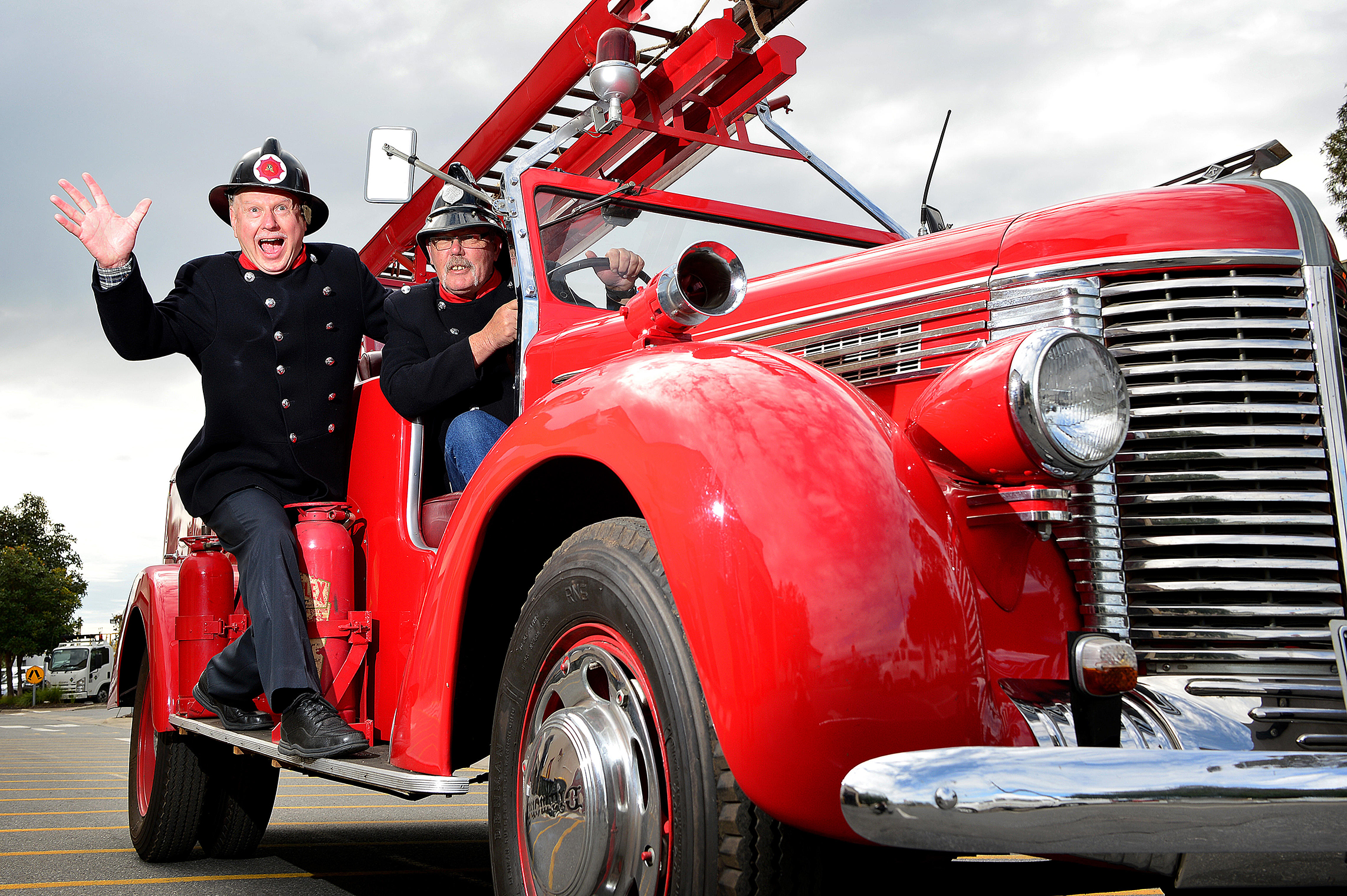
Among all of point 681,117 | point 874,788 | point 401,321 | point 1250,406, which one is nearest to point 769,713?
point 874,788

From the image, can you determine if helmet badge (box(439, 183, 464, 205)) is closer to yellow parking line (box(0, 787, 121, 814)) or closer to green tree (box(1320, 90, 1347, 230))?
yellow parking line (box(0, 787, 121, 814))

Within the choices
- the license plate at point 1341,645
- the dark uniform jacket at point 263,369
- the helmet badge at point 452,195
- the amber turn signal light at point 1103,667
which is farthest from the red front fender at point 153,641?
the license plate at point 1341,645

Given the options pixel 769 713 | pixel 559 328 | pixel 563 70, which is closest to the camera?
pixel 769 713

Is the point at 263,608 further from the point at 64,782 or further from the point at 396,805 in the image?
the point at 64,782

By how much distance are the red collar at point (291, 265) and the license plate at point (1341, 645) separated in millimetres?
3191

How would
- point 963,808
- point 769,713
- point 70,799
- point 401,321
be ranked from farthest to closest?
point 70,799 < point 401,321 < point 769,713 < point 963,808

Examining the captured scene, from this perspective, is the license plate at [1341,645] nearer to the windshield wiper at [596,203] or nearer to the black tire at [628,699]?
the black tire at [628,699]

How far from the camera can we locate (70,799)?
6.46 meters

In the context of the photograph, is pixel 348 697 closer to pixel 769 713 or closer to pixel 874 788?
pixel 769 713

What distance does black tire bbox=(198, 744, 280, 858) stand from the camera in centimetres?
426

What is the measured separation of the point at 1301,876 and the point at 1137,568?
1.80 feet

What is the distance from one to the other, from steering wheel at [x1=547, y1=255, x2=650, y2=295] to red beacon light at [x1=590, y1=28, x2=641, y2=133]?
0.45 m

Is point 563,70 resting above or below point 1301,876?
above

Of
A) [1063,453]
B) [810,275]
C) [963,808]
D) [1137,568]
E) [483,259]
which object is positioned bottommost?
[963,808]
